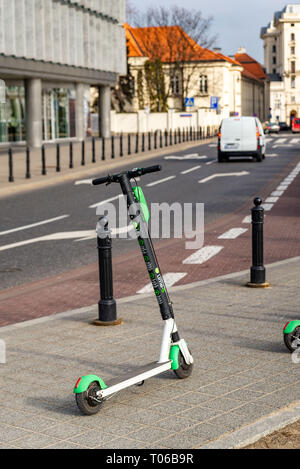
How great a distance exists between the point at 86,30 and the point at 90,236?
41414 millimetres

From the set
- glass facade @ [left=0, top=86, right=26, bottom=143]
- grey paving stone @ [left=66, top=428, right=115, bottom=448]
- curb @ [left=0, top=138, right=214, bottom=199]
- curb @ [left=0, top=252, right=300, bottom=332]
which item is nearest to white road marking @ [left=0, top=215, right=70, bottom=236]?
curb @ [left=0, top=138, right=214, bottom=199]

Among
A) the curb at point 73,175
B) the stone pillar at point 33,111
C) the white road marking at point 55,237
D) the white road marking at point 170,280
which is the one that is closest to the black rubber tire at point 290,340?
the white road marking at point 170,280

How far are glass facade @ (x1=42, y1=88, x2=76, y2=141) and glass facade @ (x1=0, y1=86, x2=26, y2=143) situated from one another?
2587 mm

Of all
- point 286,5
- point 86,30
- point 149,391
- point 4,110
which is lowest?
point 149,391

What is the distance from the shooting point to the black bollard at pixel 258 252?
8.73 m

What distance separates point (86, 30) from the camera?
172 feet

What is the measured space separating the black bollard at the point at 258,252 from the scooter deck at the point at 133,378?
3.64 m

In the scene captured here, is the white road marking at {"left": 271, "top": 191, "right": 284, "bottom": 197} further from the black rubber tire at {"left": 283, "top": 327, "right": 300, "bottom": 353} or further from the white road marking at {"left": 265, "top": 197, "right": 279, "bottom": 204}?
the black rubber tire at {"left": 283, "top": 327, "right": 300, "bottom": 353}

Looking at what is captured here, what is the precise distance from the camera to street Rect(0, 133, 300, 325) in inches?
357

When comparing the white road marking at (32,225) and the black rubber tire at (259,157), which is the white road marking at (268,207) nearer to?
the white road marking at (32,225)

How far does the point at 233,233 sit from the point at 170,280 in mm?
4338

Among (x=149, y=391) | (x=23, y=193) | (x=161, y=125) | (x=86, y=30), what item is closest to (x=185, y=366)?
(x=149, y=391)
